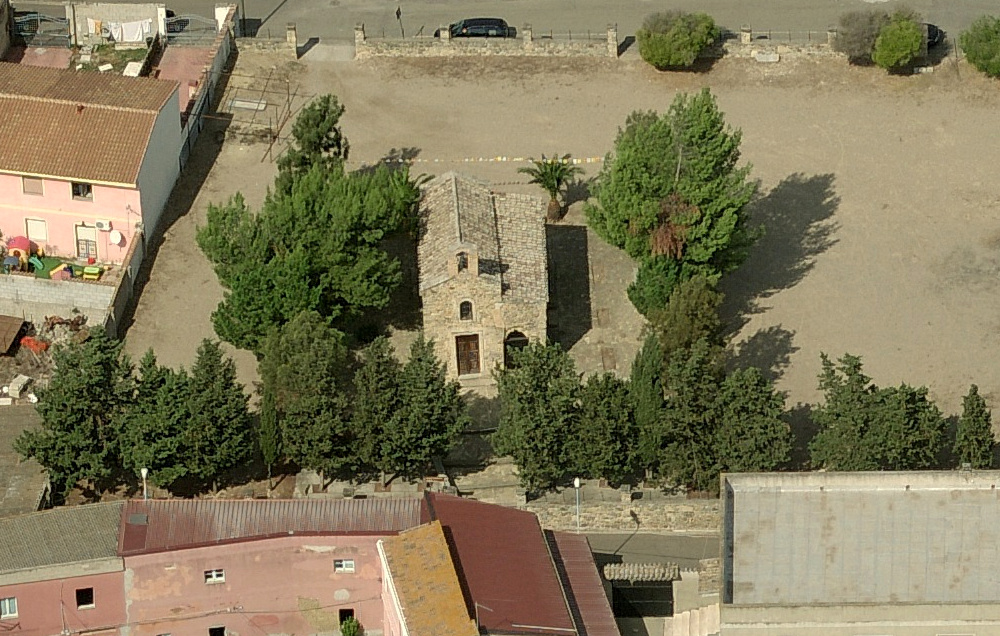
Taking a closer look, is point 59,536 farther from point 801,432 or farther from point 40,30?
point 40,30

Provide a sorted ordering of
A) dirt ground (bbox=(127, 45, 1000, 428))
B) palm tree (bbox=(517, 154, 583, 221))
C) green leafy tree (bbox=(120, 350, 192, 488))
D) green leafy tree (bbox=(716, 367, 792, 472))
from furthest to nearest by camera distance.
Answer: palm tree (bbox=(517, 154, 583, 221)), dirt ground (bbox=(127, 45, 1000, 428)), green leafy tree (bbox=(716, 367, 792, 472)), green leafy tree (bbox=(120, 350, 192, 488))

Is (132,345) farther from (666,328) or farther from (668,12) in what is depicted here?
(668,12)

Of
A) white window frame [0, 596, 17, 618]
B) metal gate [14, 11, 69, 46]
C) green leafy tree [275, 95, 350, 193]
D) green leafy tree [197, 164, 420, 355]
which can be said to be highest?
metal gate [14, 11, 69, 46]

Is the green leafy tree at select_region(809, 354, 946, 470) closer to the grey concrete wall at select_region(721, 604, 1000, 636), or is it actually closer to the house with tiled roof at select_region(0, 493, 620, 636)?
the house with tiled roof at select_region(0, 493, 620, 636)

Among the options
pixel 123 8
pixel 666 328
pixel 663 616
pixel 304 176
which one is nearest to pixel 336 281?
pixel 304 176

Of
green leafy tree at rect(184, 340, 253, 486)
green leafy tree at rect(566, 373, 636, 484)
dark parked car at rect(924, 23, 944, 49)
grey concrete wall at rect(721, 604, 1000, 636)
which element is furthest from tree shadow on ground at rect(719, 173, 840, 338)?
grey concrete wall at rect(721, 604, 1000, 636)

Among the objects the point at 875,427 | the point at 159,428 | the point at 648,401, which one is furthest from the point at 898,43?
the point at 159,428
